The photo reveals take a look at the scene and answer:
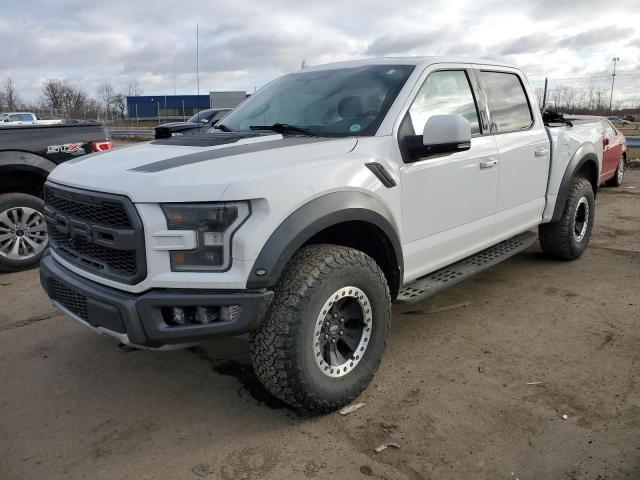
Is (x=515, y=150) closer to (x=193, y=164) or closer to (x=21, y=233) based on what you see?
(x=193, y=164)

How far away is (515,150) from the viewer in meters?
4.30

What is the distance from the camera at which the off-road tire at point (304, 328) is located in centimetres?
260

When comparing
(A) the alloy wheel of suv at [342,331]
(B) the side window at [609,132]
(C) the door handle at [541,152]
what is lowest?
(A) the alloy wheel of suv at [342,331]

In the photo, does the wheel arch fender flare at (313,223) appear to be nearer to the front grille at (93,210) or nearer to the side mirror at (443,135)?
the side mirror at (443,135)

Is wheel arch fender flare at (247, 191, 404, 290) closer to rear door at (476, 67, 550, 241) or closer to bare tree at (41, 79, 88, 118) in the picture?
rear door at (476, 67, 550, 241)

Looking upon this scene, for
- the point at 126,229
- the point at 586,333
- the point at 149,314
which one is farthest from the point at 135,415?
the point at 586,333

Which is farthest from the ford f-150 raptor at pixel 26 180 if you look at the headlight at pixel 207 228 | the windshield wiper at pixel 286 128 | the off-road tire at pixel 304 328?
the off-road tire at pixel 304 328

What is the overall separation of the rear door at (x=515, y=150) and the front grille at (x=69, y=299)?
2.96 meters

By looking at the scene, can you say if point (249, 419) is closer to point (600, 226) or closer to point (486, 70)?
point (486, 70)

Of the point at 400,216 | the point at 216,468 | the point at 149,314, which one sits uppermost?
the point at 400,216

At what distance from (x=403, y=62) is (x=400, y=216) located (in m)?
1.15

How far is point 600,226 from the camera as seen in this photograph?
7398 mm

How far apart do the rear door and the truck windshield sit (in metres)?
1.01

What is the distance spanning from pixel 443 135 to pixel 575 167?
2.70 metres
